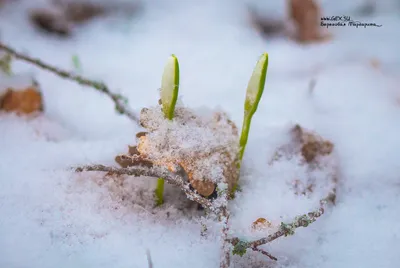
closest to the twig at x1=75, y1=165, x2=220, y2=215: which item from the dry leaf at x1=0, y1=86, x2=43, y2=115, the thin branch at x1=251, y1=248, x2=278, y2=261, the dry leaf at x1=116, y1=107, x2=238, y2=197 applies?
the dry leaf at x1=116, y1=107, x2=238, y2=197

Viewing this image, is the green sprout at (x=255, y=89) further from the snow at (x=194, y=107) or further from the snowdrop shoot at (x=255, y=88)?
the snow at (x=194, y=107)

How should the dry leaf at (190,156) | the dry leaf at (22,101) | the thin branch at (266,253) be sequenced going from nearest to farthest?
the thin branch at (266,253) < the dry leaf at (190,156) < the dry leaf at (22,101)

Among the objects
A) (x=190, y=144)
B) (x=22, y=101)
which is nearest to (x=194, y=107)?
(x=190, y=144)

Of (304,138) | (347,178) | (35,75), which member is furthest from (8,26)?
(347,178)

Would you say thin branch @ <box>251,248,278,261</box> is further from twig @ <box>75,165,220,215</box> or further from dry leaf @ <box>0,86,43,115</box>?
dry leaf @ <box>0,86,43,115</box>

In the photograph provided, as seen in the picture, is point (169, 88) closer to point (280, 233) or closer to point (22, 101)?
point (280, 233)

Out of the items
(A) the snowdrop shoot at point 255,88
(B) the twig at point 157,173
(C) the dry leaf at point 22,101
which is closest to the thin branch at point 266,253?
(B) the twig at point 157,173
